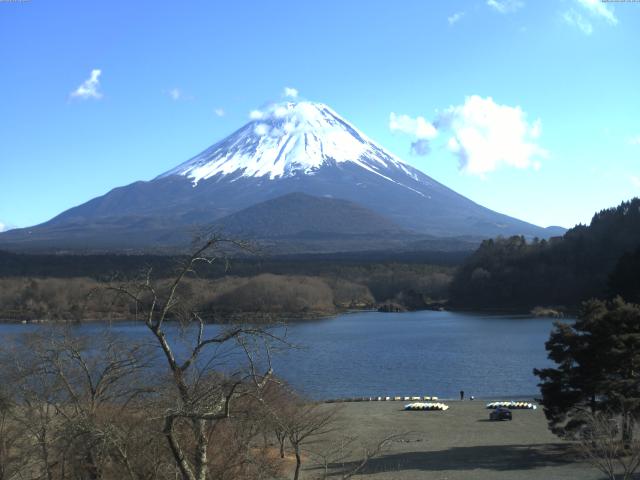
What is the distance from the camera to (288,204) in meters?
133

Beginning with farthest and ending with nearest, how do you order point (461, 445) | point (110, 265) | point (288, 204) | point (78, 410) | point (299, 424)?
point (288, 204), point (110, 265), point (461, 445), point (299, 424), point (78, 410)

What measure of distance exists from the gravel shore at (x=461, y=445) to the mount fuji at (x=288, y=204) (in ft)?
296

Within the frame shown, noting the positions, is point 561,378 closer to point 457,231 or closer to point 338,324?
point 338,324

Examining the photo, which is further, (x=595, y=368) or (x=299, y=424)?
(x=595, y=368)

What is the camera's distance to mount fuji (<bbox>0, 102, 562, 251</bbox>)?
12306cm

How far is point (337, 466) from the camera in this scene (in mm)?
13164

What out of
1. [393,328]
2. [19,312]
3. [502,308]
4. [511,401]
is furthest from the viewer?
[502,308]

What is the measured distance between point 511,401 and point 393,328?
76.2 ft

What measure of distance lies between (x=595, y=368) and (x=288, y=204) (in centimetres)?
12074

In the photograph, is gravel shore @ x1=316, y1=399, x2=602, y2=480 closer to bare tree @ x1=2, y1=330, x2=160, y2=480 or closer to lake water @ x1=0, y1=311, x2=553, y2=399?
lake water @ x1=0, y1=311, x2=553, y2=399

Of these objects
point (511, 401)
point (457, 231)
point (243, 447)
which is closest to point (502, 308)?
point (511, 401)

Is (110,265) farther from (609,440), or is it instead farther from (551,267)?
(609,440)

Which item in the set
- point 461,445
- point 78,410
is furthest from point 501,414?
point 78,410

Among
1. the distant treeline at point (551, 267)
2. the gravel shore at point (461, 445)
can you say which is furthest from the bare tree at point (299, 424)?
the distant treeline at point (551, 267)
